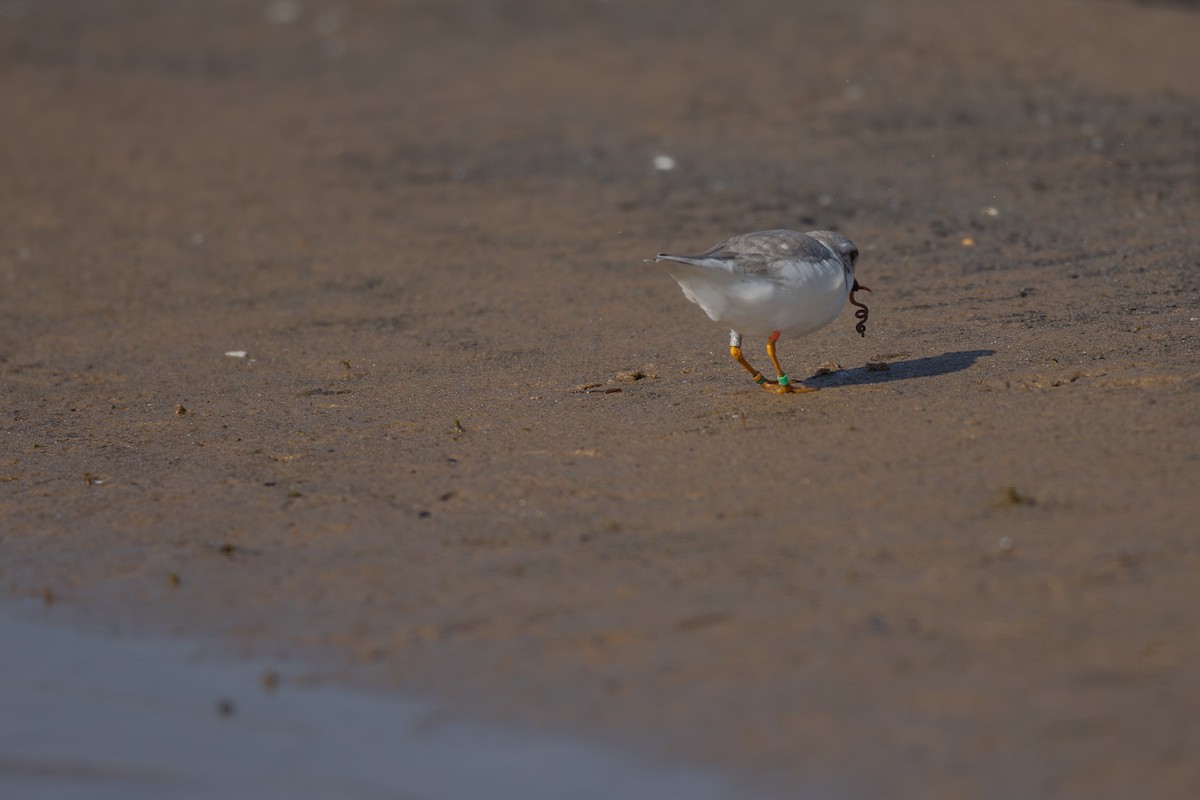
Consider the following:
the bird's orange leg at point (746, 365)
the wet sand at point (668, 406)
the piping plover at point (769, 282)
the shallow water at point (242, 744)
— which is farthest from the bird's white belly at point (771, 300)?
the shallow water at point (242, 744)

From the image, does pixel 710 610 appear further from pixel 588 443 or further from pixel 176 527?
pixel 176 527

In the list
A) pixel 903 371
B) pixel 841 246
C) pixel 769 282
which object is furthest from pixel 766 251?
pixel 903 371

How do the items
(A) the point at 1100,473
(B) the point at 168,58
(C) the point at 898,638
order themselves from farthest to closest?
(B) the point at 168,58, (A) the point at 1100,473, (C) the point at 898,638

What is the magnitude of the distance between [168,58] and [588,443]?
15.1 metres

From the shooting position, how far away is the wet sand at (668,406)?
4.35m

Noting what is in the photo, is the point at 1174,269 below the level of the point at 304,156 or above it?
above

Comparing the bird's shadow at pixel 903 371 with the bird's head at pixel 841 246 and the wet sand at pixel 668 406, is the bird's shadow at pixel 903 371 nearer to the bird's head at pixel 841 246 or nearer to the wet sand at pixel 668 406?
the wet sand at pixel 668 406

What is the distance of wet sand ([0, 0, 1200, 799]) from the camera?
14.3 ft

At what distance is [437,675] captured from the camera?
15.1 ft

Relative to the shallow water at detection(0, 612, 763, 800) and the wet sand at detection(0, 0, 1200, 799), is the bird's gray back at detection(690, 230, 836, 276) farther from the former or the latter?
the shallow water at detection(0, 612, 763, 800)

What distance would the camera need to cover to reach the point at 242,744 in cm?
444

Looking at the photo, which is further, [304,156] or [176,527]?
[304,156]

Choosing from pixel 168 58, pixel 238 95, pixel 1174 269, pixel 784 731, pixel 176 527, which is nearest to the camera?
pixel 784 731

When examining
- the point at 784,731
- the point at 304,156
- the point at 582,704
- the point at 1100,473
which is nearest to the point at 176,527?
the point at 582,704
